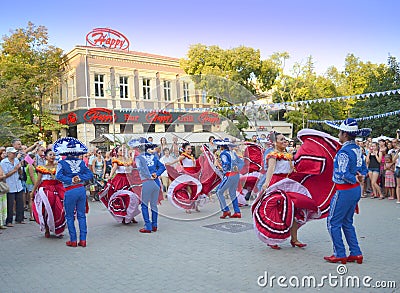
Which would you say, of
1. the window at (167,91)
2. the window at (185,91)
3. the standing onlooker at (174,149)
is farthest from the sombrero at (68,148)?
the standing onlooker at (174,149)

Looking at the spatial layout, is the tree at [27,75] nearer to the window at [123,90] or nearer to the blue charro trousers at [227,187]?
the window at [123,90]

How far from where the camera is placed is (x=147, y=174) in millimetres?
6996

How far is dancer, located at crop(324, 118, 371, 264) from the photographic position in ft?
15.6

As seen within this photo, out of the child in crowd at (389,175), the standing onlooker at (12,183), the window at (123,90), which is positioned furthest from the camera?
the window at (123,90)

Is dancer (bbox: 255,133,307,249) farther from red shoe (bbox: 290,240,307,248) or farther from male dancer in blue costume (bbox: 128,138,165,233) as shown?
male dancer in blue costume (bbox: 128,138,165,233)

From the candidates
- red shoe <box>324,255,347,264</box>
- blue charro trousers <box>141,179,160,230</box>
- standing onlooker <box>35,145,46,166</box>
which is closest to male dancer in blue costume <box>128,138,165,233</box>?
blue charro trousers <box>141,179,160,230</box>

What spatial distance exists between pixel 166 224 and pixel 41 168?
109 inches

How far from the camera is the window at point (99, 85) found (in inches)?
1014

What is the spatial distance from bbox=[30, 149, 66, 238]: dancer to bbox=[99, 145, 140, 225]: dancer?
120cm

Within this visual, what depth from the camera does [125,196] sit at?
7676 mm

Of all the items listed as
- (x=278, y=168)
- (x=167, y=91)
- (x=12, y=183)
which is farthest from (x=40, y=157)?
(x=278, y=168)

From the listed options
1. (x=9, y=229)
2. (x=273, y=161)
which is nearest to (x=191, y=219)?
(x=273, y=161)

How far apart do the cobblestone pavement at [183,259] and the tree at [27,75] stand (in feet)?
54.2

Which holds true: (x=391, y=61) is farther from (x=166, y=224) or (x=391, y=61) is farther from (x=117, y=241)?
(x=117, y=241)
